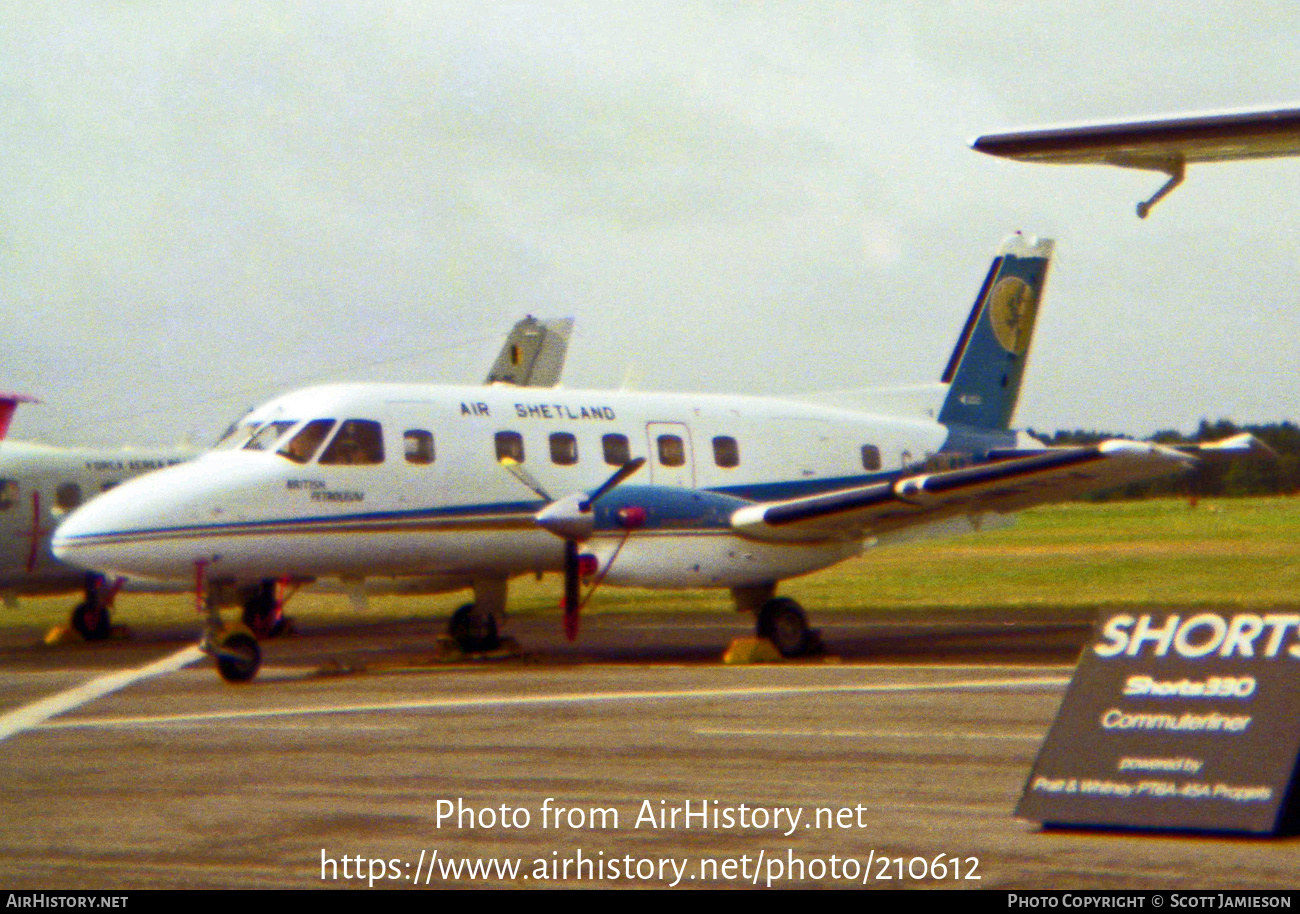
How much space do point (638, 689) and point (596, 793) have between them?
5.07m

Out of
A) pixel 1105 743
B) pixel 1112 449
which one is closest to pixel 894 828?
pixel 1105 743

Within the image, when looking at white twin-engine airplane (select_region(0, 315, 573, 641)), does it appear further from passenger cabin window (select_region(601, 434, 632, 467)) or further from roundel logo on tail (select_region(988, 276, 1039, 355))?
roundel logo on tail (select_region(988, 276, 1039, 355))

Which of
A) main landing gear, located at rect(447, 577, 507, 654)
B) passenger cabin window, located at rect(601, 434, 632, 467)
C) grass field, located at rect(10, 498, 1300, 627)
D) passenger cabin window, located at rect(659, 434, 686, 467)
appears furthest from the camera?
grass field, located at rect(10, 498, 1300, 627)

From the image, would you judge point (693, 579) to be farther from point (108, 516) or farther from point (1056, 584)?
point (1056, 584)

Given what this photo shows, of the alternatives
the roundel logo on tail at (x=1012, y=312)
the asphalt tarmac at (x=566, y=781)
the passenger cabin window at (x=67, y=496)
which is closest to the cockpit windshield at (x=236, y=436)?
the asphalt tarmac at (x=566, y=781)

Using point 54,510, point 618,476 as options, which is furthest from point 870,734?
point 54,510

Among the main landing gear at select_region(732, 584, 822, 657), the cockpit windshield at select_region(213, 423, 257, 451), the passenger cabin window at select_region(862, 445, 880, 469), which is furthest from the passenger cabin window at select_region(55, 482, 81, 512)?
the passenger cabin window at select_region(862, 445, 880, 469)

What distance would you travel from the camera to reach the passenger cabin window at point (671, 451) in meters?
17.3

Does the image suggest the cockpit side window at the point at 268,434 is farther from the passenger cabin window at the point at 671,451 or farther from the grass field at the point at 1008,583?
the grass field at the point at 1008,583

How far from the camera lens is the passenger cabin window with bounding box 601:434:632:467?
1700 centimetres

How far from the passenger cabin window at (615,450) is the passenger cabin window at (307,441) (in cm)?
325

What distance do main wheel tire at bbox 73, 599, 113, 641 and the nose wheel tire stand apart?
8.89m

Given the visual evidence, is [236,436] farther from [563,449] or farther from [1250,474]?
[1250,474]

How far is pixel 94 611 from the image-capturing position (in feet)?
73.7
